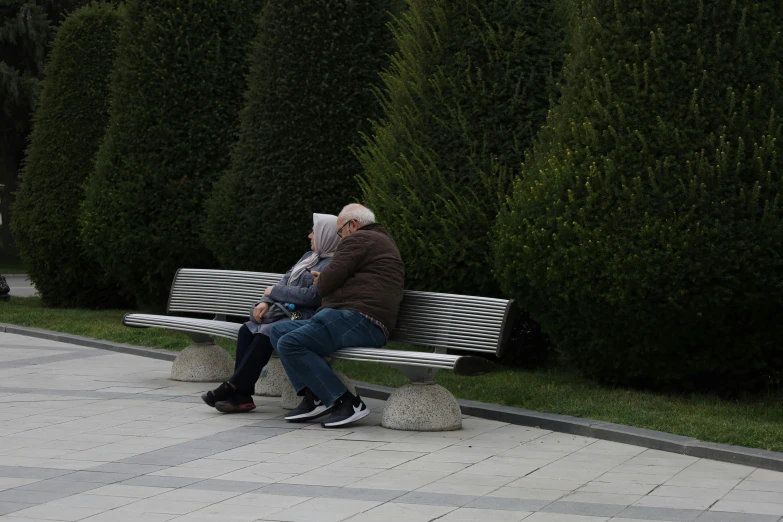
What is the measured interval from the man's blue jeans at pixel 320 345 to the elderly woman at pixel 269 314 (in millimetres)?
346

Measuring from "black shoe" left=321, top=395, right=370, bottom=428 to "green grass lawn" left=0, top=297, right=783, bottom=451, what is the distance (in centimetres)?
118

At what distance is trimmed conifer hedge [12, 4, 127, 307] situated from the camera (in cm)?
1680

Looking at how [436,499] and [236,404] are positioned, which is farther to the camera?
[236,404]

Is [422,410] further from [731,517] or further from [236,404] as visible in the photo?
[731,517]

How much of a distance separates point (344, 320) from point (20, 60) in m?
29.7

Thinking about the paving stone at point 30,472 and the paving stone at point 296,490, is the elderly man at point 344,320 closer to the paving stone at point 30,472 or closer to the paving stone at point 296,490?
the paving stone at point 296,490

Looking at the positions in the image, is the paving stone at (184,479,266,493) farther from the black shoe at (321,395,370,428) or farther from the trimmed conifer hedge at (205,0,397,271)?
the trimmed conifer hedge at (205,0,397,271)

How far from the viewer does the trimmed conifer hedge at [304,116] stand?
41.8 ft

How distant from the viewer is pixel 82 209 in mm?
16047

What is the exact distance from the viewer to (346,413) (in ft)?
25.7

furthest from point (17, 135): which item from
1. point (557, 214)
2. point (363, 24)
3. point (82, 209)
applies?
point (557, 214)

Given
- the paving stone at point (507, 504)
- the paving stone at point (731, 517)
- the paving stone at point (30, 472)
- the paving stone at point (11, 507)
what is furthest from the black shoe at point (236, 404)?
the paving stone at point (731, 517)

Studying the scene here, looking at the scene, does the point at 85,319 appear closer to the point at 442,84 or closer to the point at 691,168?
the point at 442,84

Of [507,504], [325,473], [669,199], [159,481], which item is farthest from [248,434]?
[669,199]
